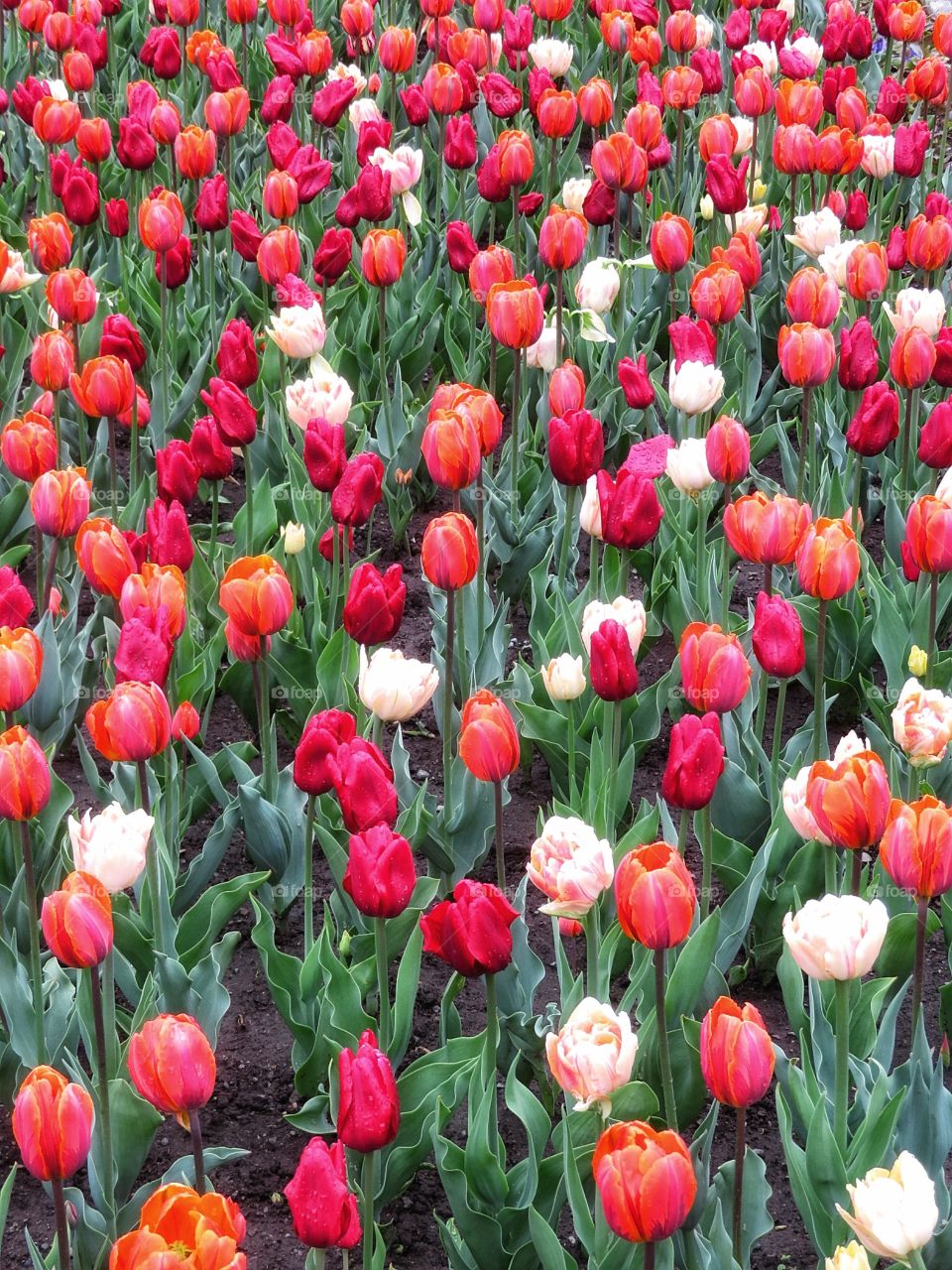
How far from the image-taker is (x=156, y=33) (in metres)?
5.10

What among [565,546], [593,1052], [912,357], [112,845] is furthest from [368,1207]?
[912,357]

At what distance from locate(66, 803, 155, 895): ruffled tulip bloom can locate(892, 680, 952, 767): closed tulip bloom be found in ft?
3.72

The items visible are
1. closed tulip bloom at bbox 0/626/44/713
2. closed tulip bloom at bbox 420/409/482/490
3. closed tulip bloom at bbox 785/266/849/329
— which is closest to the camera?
closed tulip bloom at bbox 0/626/44/713

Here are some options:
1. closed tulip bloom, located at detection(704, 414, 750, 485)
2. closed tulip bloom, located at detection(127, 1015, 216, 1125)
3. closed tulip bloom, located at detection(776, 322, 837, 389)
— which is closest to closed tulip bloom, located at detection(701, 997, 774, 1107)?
closed tulip bloom, located at detection(127, 1015, 216, 1125)

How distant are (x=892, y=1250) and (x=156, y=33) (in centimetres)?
450

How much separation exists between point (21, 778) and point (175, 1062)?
499 mm

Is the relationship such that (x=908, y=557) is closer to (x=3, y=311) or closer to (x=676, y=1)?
(x=3, y=311)

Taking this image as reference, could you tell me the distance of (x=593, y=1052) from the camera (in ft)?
5.89

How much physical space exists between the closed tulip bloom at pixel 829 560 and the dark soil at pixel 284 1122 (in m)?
0.64

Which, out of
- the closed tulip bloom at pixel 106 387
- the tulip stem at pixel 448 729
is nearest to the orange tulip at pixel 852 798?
the tulip stem at pixel 448 729

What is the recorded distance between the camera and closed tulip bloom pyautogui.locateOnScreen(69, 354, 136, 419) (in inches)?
126

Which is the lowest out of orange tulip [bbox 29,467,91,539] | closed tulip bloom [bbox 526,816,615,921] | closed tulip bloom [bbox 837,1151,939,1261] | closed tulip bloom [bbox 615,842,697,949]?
orange tulip [bbox 29,467,91,539]

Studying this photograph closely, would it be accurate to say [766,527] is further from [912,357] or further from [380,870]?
[380,870]

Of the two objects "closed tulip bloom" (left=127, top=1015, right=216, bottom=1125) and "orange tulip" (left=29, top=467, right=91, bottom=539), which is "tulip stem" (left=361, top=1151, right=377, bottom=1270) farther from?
"orange tulip" (left=29, top=467, right=91, bottom=539)
